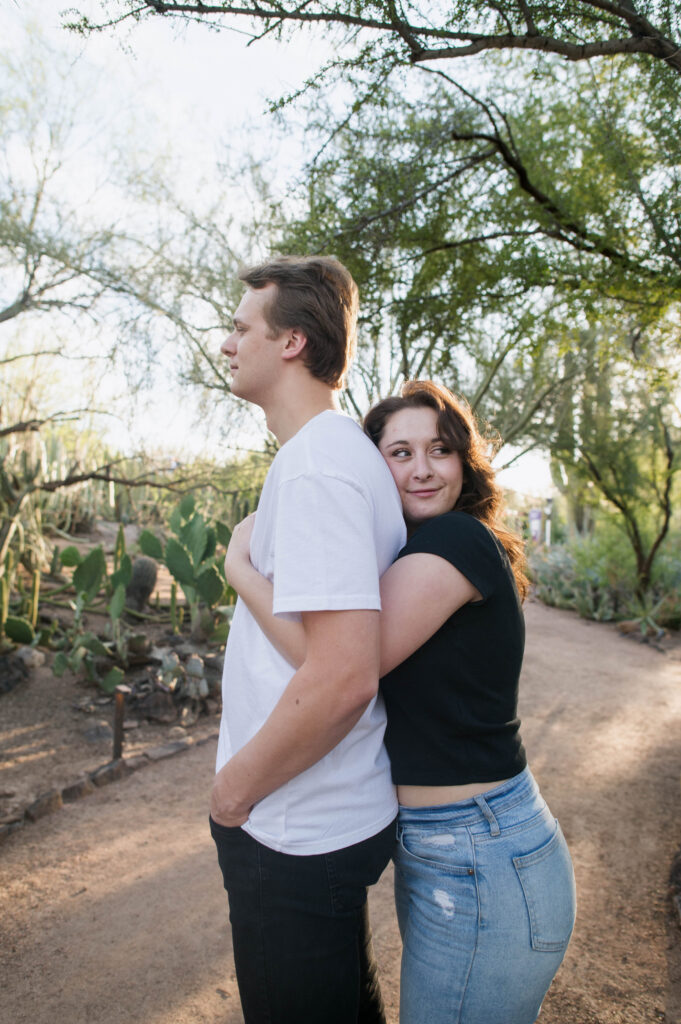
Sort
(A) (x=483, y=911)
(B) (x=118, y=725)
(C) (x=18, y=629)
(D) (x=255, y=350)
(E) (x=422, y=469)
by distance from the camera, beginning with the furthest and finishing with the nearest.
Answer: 1. (C) (x=18, y=629)
2. (B) (x=118, y=725)
3. (E) (x=422, y=469)
4. (D) (x=255, y=350)
5. (A) (x=483, y=911)

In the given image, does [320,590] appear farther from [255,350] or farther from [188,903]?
[188,903]

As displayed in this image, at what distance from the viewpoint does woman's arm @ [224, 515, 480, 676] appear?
1.09 meters

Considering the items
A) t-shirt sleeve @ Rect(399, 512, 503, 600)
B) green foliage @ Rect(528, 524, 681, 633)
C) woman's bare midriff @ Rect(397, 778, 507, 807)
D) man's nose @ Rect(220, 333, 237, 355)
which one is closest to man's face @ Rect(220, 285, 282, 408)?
man's nose @ Rect(220, 333, 237, 355)

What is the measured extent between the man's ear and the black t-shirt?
1.39 feet

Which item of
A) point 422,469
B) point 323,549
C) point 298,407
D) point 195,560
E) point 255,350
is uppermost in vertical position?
point 255,350

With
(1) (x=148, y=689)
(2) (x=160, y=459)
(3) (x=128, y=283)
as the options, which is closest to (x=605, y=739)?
(1) (x=148, y=689)

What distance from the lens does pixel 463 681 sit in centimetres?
116

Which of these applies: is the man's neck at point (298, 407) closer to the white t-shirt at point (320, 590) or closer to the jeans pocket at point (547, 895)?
the white t-shirt at point (320, 590)

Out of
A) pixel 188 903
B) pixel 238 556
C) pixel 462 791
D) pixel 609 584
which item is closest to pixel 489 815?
pixel 462 791

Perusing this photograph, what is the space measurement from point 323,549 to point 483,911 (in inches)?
25.7

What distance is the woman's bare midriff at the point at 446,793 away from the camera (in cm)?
117

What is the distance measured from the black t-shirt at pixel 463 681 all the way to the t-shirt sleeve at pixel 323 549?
6.5 inches

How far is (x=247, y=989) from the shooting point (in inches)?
43.4

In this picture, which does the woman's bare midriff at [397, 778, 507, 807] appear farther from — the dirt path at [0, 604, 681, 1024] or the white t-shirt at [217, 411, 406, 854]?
the dirt path at [0, 604, 681, 1024]
